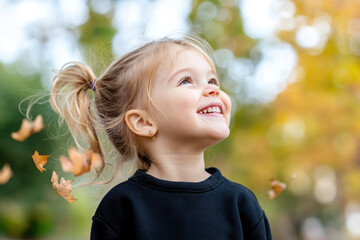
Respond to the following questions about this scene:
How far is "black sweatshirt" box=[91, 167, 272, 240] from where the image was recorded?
1.95 metres

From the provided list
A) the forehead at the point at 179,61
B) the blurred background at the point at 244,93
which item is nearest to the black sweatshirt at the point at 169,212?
the forehead at the point at 179,61

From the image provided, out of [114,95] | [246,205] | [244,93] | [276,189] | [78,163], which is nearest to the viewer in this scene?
[78,163]

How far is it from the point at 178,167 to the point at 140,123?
11.6 inches

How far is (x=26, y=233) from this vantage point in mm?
10242

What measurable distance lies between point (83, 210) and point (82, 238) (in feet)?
2.23

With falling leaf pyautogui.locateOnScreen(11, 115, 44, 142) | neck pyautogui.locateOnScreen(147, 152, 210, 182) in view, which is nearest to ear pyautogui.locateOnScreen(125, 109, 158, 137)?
neck pyautogui.locateOnScreen(147, 152, 210, 182)

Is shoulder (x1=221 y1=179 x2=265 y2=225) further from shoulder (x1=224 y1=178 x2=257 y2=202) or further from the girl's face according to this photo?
the girl's face

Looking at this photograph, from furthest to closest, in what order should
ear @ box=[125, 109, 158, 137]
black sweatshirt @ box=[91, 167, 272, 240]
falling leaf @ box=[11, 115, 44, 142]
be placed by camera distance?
ear @ box=[125, 109, 158, 137] < falling leaf @ box=[11, 115, 44, 142] < black sweatshirt @ box=[91, 167, 272, 240]

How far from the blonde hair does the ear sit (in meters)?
0.05

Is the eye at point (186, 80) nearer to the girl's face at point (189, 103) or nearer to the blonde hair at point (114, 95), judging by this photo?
the girl's face at point (189, 103)

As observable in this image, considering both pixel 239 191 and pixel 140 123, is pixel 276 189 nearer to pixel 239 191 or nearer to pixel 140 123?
pixel 239 191

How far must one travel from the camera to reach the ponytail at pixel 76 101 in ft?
7.89

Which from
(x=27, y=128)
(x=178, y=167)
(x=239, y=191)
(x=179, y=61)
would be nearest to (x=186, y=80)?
(x=179, y=61)

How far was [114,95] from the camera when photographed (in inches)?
94.0
